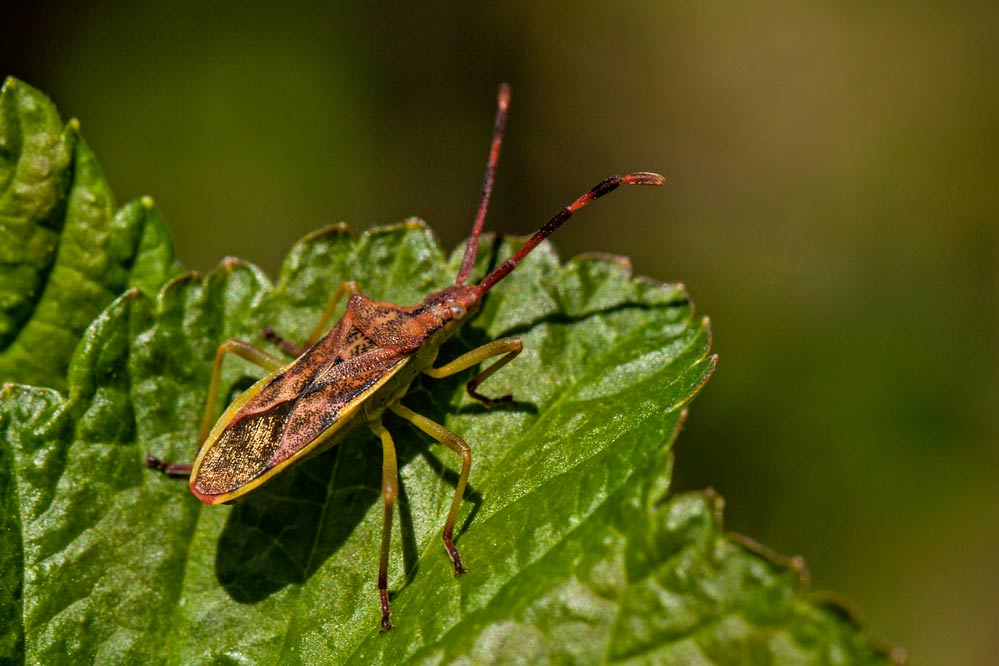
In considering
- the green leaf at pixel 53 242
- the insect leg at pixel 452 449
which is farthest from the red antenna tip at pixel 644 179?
the green leaf at pixel 53 242

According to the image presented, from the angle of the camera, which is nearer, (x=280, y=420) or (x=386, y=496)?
(x=386, y=496)

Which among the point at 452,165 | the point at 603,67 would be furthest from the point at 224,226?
the point at 603,67

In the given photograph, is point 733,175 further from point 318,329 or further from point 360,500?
point 360,500

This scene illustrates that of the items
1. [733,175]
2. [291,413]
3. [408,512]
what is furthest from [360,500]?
[733,175]

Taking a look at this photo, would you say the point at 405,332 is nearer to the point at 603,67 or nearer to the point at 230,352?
the point at 230,352

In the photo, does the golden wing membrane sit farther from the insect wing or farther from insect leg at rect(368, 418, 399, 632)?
insect leg at rect(368, 418, 399, 632)

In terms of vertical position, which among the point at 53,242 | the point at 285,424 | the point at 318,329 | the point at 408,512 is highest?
the point at 53,242

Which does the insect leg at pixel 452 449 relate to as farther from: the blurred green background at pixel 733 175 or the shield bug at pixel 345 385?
the blurred green background at pixel 733 175
